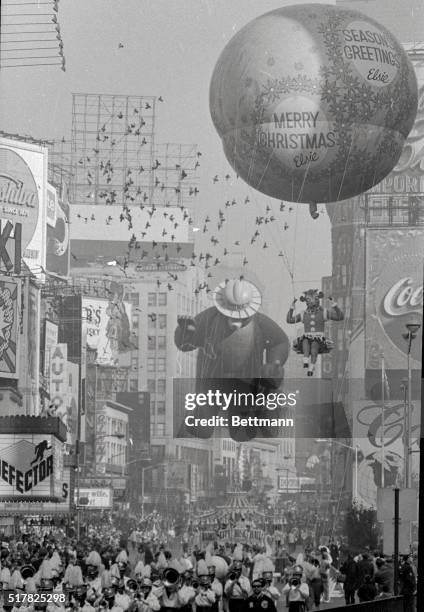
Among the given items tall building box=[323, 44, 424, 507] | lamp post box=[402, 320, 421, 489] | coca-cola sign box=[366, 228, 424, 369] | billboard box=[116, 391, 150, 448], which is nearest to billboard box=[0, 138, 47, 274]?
billboard box=[116, 391, 150, 448]

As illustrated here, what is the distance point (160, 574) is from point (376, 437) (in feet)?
2.65

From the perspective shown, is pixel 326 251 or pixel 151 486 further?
pixel 326 251

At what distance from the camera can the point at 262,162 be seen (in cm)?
412

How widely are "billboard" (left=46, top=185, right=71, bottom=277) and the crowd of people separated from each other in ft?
2.67

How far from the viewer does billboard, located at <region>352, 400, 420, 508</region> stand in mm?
4160

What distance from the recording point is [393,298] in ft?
14.0

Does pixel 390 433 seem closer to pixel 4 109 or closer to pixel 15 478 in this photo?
pixel 15 478

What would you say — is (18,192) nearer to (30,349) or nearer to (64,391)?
(30,349)

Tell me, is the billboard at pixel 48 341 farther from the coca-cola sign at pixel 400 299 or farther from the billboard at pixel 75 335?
the coca-cola sign at pixel 400 299

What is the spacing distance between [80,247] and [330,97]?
898 mm

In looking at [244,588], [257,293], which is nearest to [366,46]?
[257,293]

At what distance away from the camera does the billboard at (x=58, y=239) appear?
12.9 ft

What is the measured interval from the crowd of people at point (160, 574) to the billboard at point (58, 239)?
0.81m

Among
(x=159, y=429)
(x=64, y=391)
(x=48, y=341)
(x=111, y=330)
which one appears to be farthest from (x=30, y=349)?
(x=159, y=429)
